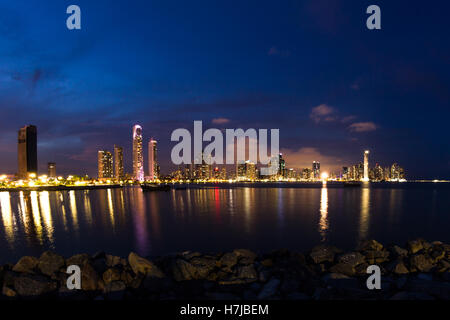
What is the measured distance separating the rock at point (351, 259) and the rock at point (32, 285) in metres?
12.7

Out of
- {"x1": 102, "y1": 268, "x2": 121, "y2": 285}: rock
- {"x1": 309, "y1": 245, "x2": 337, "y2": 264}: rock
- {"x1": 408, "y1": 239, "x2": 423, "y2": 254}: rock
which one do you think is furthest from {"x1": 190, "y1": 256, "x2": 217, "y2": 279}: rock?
{"x1": 408, "y1": 239, "x2": 423, "y2": 254}: rock

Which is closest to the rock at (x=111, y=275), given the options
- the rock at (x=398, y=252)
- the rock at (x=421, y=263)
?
the rock at (x=421, y=263)

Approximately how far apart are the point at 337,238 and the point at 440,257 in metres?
11.3

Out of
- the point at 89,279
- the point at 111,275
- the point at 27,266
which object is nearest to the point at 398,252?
the point at 111,275

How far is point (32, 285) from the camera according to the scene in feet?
32.6

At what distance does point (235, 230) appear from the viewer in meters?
28.0

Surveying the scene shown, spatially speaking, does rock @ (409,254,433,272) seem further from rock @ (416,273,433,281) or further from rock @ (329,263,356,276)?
rock @ (329,263,356,276)

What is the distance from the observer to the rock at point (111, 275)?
34.8 ft
